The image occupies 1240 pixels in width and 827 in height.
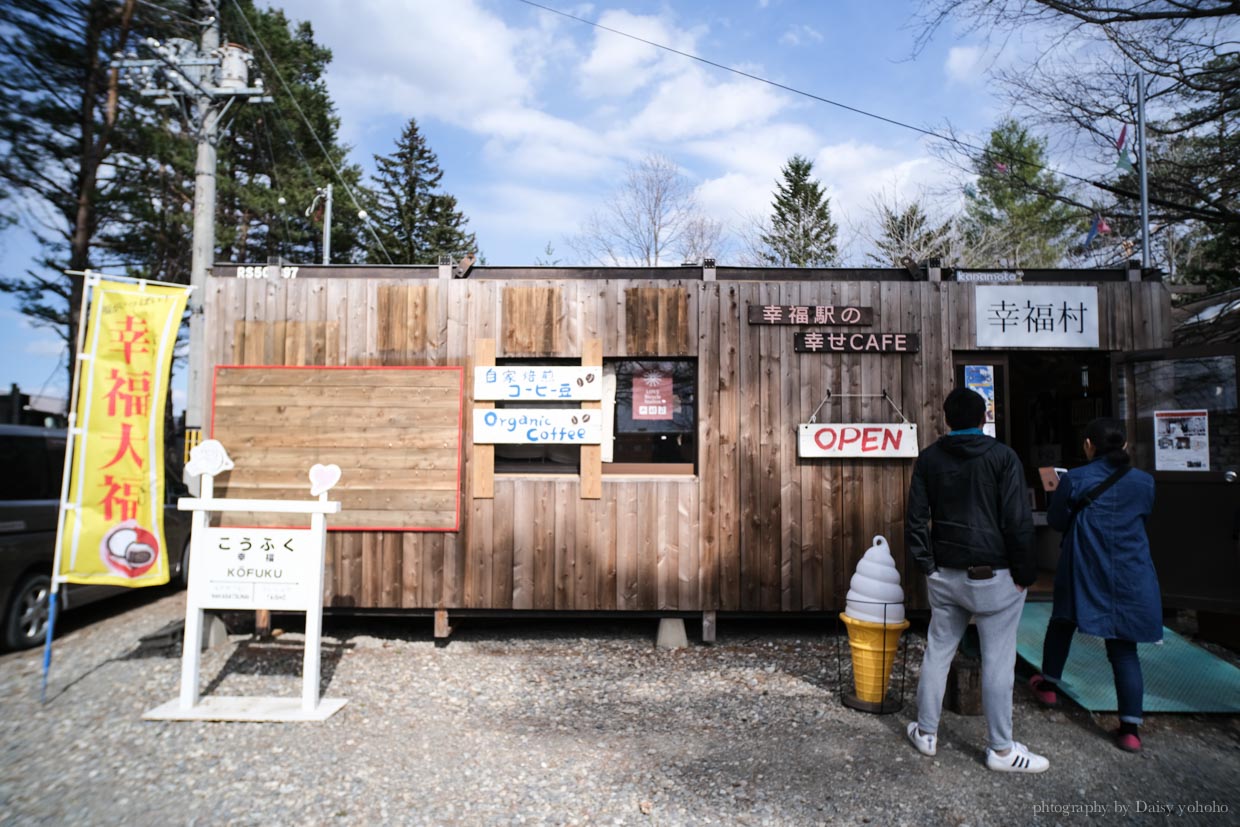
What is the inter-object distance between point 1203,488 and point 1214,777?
2522mm

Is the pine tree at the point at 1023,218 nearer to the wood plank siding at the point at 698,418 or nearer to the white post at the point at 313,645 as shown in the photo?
the wood plank siding at the point at 698,418

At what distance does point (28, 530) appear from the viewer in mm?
5938

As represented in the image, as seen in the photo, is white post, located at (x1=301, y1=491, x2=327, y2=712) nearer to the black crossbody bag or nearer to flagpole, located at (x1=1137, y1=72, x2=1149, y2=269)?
the black crossbody bag

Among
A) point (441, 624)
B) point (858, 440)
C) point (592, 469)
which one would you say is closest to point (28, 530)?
point (441, 624)

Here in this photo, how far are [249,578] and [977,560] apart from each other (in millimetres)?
4292

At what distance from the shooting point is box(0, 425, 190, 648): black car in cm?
574

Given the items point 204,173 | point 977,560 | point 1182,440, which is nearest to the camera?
point 977,560

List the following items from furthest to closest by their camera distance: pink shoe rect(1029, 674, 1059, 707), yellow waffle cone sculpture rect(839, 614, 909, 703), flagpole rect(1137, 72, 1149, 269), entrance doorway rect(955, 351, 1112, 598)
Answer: flagpole rect(1137, 72, 1149, 269) → entrance doorway rect(955, 351, 1112, 598) → pink shoe rect(1029, 674, 1059, 707) → yellow waffle cone sculpture rect(839, 614, 909, 703)

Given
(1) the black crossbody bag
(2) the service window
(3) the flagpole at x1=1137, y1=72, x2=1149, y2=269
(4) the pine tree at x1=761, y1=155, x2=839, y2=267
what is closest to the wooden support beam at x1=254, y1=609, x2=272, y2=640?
(2) the service window

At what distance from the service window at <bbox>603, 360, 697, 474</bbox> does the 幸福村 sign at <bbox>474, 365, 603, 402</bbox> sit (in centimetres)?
26

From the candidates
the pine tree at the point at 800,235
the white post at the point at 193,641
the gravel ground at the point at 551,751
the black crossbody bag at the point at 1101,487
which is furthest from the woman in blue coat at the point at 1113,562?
the pine tree at the point at 800,235

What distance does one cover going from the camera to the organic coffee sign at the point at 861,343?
582 cm

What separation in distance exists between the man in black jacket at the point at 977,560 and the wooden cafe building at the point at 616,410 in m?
2.01

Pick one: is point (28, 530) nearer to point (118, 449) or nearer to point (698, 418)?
point (118, 449)
